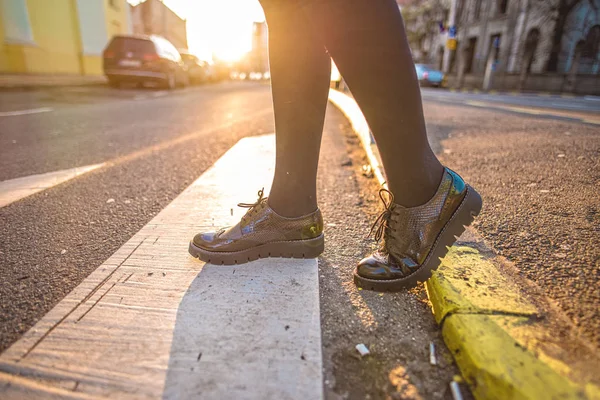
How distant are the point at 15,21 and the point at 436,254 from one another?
1455 centimetres

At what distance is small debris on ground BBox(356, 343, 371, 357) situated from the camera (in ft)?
3.17

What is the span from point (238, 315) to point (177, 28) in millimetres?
58920

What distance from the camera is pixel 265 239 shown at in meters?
1.42

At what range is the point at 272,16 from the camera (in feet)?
4.00

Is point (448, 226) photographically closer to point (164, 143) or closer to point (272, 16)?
point (272, 16)

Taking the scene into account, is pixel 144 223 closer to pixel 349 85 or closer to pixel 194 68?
pixel 349 85

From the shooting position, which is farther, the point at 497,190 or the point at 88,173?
the point at 88,173

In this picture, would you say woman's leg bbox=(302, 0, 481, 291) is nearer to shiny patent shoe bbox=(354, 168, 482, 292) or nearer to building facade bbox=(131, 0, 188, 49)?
shiny patent shoe bbox=(354, 168, 482, 292)

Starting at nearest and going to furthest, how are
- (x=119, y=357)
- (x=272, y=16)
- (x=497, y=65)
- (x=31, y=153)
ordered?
(x=119, y=357) → (x=272, y=16) → (x=31, y=153) → (x=497, y=65)

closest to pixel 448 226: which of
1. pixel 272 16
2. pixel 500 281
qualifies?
pixel 500 281

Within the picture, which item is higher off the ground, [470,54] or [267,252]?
[470,54]

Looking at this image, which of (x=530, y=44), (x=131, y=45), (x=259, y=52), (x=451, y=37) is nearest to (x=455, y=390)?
(x=131, y=45)

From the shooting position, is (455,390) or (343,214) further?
(343,214)

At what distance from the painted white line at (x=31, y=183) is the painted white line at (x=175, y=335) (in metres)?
1.11
